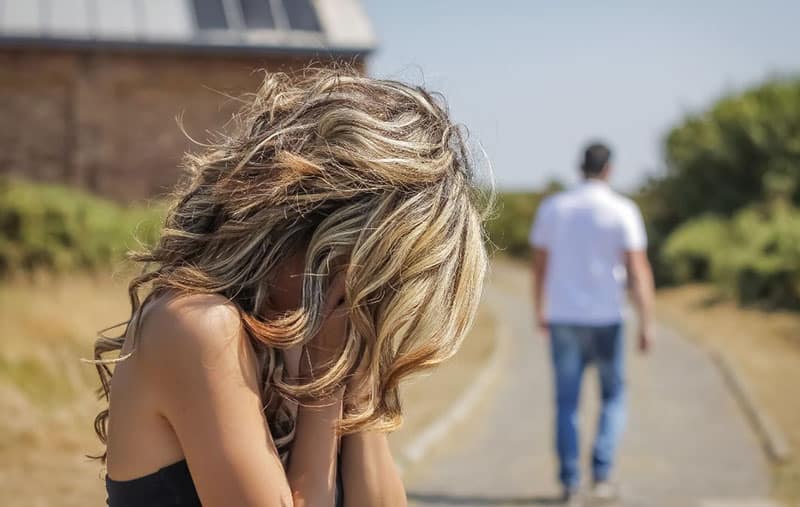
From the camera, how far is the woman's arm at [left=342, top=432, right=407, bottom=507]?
6.85ft

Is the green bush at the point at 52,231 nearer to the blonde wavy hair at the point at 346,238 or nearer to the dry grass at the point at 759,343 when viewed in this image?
the dry grass at the point at 759,343

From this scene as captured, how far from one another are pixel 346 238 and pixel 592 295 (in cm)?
492

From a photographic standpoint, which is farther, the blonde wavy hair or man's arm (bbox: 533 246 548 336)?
man's arm (bbox: 533 246 548 336)

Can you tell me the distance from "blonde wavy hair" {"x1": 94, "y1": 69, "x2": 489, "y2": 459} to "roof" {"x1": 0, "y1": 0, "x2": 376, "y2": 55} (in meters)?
13.9

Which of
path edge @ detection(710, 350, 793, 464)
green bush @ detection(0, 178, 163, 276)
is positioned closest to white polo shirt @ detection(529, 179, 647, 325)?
path edge @ detection(710, 350, 793, 464)

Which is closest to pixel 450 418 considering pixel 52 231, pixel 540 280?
pixel 540 280

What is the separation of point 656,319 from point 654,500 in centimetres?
1175

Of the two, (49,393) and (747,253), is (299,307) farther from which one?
(747,253)

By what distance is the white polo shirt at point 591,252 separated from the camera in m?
6.74

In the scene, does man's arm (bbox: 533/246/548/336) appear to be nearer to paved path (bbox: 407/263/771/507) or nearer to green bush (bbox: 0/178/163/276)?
paved path (bbox: 407/263/771/507)

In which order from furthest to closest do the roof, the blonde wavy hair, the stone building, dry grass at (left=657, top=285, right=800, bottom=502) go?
the stone building, the roof, dry grass at (left=657, top=285, right=800, bottom=502), the blonde wavy hair

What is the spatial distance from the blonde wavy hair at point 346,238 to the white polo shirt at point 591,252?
474 cm

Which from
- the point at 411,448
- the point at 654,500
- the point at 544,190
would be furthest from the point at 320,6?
the point at 544,190

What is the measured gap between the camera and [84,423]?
7.85m
